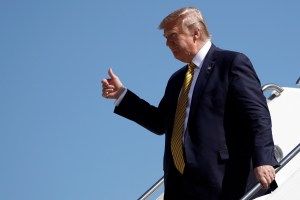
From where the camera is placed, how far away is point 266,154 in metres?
3.21

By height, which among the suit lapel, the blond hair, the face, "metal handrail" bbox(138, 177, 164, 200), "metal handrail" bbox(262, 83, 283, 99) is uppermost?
the blond hair

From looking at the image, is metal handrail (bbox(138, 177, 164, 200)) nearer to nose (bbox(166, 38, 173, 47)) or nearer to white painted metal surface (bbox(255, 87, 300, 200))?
white painted metal surface (bbox(255, 87, 300, 200))

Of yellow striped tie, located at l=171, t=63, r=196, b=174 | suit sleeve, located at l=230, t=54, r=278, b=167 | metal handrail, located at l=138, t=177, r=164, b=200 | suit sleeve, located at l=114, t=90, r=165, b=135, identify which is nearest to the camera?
suit sleeve, located at l=230, t=54, r=278, b=167

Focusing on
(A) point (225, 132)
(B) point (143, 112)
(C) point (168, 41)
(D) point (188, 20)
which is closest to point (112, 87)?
(B) point (143, 112)

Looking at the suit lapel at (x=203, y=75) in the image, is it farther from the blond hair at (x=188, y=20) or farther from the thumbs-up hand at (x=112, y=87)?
the thumbs-up hand at (x=112, y=87)

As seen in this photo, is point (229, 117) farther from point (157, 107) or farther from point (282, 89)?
point (282, 89)

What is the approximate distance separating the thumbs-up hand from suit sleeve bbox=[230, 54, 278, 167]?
27.7 inches

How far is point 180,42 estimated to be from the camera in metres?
3.47

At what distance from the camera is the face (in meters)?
3.47

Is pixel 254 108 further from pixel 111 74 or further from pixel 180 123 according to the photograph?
pixel 111 74

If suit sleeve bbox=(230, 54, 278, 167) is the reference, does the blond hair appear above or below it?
above

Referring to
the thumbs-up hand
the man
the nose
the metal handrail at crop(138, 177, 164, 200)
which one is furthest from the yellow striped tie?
the metal handrail at crop(138, 177, 164, 200)

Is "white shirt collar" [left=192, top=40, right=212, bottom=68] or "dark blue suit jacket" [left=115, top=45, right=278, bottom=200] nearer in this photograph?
"dark blue suit jacket" [left=115, top=45, right=278, bottom=200]

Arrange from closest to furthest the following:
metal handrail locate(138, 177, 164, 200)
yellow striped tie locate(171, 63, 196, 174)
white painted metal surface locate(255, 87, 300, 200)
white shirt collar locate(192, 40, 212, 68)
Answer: yellow striped tie locate(171, 63, 196, 174)
white shirt collar locate(192, 40, 212, 68)
metal handrail locate(138, 177, 164, 200)
white painted metal surface locate(255, 87, 300, 200)
